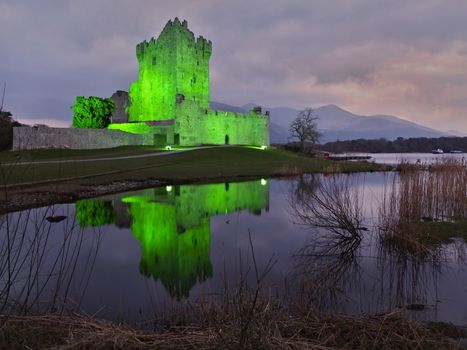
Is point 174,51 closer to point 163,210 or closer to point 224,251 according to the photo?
point 163,210

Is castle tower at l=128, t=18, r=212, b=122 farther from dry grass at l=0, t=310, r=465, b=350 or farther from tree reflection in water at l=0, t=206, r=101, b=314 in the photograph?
dry grass at l=0, t=310, r=465, b=350

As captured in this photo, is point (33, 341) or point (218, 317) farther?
point (218, 317)

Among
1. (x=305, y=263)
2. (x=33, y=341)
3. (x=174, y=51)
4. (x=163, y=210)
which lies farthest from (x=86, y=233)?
(x=174, y=51)

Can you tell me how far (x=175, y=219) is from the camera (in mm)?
15102

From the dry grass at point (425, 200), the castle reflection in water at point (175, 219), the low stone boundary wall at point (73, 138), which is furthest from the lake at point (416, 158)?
the low stone boundary wall at point (73, 138)

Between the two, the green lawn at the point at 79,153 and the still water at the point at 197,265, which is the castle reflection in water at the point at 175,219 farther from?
the green lawn at the point at 79,153

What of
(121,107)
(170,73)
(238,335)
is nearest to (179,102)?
(170,73)

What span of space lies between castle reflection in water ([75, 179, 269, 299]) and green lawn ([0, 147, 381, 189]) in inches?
128

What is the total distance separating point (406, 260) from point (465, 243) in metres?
2.47

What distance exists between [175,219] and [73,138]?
34706 mm

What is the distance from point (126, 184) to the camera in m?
23.0

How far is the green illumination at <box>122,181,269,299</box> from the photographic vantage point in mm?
8693

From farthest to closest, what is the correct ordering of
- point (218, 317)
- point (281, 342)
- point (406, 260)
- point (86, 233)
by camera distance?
1. point (86, 233)
2. point (406, 260)
3. point (218, 317)
4. point (281, 342)

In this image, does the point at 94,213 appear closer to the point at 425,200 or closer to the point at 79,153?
the point at 425,200
